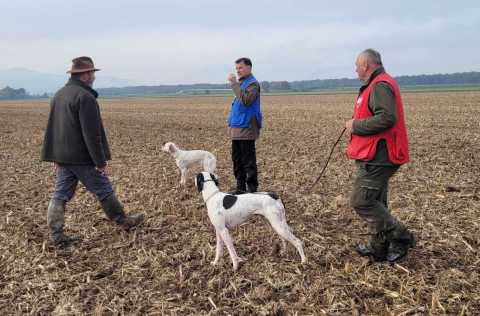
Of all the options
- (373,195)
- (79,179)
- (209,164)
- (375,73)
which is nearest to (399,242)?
(373,195)

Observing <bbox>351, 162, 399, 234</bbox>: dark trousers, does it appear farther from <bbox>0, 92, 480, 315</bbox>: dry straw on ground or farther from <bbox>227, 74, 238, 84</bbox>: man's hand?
<bbox>227, 74, 238, 84</bbox>: man's hand

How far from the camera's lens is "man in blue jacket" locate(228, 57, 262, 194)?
21.2 ft

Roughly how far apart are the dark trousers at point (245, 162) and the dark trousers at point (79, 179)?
2532mm

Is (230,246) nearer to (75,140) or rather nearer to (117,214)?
(117,214)

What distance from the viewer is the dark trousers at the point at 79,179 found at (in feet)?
18.0

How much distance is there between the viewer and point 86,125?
5.18 metres

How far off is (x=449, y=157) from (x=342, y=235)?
7.26 m

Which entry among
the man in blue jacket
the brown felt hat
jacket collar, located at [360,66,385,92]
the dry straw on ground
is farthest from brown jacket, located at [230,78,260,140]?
jacket collar, located at [360,66,385,92]

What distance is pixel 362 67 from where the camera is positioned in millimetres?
4312

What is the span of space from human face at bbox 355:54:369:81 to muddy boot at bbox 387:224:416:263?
1.88m

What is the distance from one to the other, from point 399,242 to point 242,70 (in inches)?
147

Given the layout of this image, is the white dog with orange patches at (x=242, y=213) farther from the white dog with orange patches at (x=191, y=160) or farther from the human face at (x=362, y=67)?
the white dog with orange patches at (x=191, y=160)

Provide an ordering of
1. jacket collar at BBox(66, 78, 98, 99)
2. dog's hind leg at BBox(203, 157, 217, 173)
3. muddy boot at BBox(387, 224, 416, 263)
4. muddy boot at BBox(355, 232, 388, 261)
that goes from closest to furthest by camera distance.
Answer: muddy boot at BBox(387, 224, 416, 263) → muddy boot at BBox(355, 232, 388, 261) → jacket collar at BBox(66, 78, 98, 99) → dog's hind leg at BBox(203, 157, 217, 173)

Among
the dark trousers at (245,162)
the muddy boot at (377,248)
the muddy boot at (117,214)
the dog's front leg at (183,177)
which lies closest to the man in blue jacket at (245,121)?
the dark trousers at (245,162)
